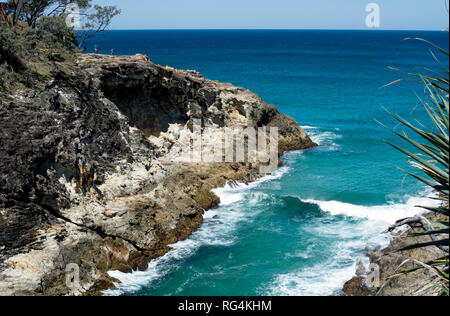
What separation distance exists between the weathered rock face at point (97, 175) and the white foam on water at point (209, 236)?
569 mm

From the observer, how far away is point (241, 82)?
87438 mm

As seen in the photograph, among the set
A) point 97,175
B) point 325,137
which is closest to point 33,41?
point 97,175

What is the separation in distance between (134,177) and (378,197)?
17843mm

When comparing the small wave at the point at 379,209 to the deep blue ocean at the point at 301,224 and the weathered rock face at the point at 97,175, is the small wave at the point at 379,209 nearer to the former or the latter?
the deep blue ocean at the point at 301,224

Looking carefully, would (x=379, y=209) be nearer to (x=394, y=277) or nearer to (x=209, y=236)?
(x=394, y=277)

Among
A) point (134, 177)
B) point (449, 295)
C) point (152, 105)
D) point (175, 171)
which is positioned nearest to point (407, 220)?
point (449, 295)

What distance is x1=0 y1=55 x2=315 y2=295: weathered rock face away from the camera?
66.3 ft

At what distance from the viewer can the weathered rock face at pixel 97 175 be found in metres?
20.2

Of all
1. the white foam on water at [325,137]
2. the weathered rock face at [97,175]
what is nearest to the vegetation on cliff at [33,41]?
the weathered rock face at [97,175]

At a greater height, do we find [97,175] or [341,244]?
[97,175]

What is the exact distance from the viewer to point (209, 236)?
26.5 meters

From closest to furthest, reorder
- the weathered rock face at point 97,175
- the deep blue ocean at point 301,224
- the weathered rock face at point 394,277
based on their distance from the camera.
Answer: the weathered rock face at point 394,277 → the weathered rock face at point 97,175 → the deep blue ocean at point 301,224

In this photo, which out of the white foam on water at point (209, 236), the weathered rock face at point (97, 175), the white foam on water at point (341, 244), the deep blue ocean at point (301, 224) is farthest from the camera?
the white foam on water at point (209, 236)

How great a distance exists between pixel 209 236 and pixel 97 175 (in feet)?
24.9
